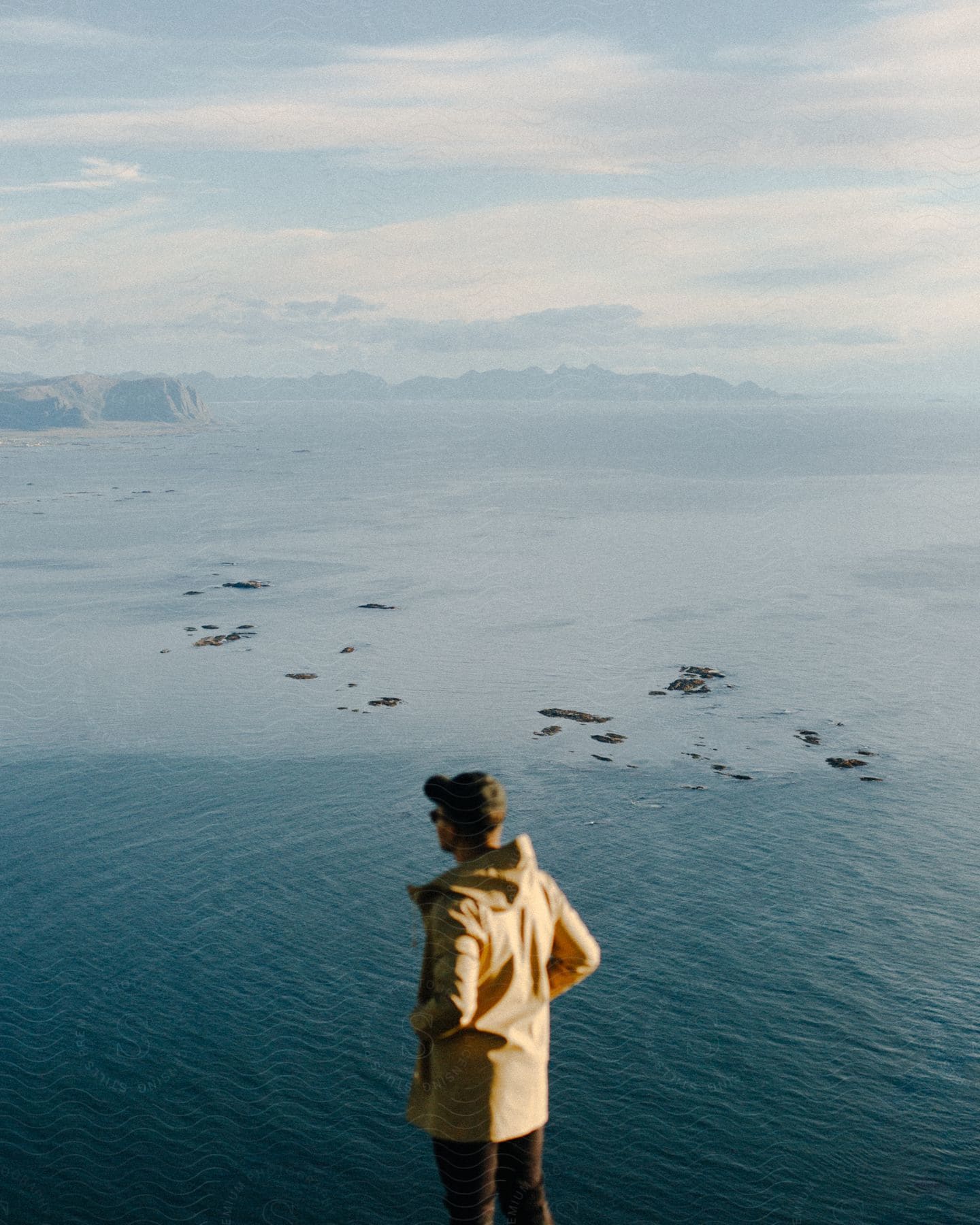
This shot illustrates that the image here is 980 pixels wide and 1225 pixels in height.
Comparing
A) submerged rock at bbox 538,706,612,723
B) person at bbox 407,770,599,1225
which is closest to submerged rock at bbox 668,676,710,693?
submerged rock at bbox 538,706,612,723

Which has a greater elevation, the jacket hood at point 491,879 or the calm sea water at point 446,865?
the jacket hood at point 491,879

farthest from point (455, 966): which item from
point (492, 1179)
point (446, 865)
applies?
point (446, 865)

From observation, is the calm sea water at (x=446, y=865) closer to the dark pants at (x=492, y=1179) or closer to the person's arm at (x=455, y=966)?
the person's arm at (x=455, y=966)

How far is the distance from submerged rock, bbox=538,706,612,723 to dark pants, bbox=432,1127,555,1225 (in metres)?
37.7

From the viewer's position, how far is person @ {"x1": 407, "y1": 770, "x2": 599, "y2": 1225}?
360cm

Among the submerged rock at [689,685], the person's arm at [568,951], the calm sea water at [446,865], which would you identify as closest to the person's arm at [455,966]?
the calm sea water at [446,865]

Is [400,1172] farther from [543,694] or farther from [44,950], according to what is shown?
[543,694]

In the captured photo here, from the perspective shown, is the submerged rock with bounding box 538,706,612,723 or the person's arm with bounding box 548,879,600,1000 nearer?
the person's arm with bounding box 548,879,600,1000

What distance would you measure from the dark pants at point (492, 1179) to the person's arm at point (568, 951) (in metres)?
0.52

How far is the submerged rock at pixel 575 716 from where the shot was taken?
41.8m

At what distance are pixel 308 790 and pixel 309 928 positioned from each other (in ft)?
Answer: 32.2

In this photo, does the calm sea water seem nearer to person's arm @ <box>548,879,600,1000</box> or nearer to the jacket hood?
the jacket hood

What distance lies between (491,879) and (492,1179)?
3.88 feet

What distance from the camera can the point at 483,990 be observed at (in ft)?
12.2
